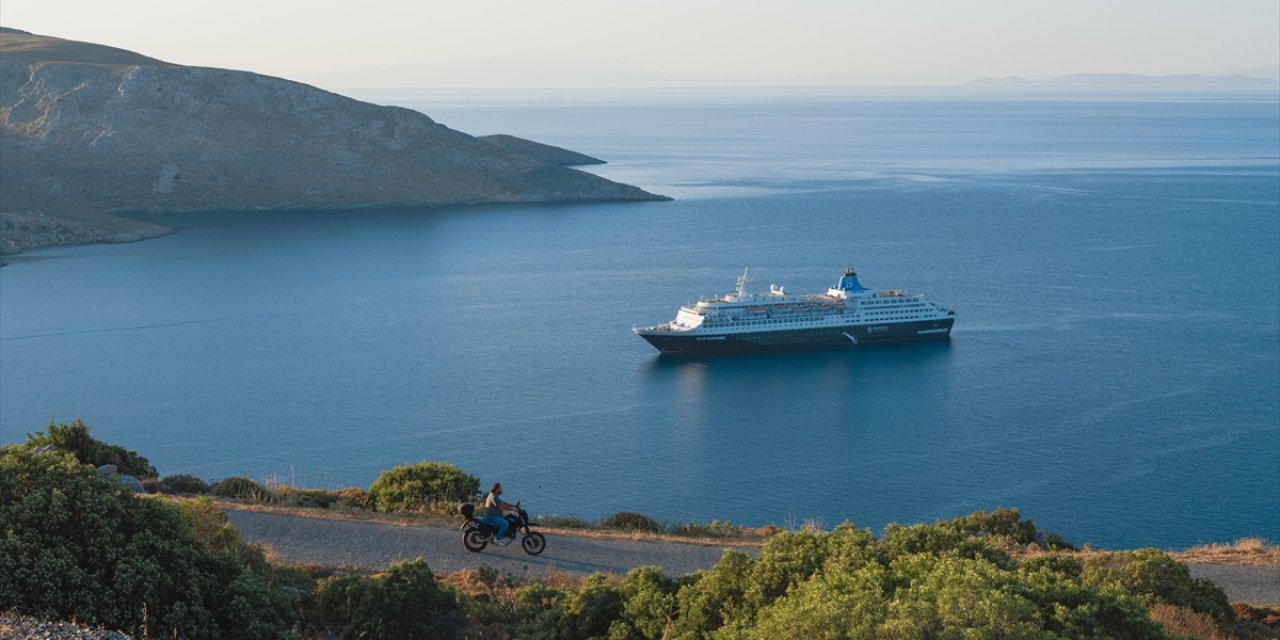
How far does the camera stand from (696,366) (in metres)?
56.5

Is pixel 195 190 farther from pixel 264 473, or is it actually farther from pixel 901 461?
pixel 901 461

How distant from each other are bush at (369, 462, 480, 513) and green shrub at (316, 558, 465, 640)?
7.30m

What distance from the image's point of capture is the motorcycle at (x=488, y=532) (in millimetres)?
16078

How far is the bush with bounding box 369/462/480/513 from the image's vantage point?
808 inches

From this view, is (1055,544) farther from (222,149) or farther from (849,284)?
(222,149)

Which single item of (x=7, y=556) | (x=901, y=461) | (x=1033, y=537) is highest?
(x=7, y=556)

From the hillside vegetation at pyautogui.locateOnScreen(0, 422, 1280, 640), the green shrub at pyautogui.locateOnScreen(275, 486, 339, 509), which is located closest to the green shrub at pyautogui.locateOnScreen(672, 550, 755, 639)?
the hillside vegetation at pyautogui.locateOnScreen(0, 422, 1280, 640)

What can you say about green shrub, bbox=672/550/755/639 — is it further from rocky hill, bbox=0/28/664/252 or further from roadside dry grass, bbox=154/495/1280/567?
rocky hill, bbox=0/28/664/252

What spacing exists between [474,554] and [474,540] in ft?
0.62

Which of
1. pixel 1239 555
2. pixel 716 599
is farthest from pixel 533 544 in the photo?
pixel 1239 555

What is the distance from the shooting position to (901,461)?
40031 millimetres

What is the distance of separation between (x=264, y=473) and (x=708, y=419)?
1607 cm

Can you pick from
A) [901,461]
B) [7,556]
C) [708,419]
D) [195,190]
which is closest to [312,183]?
[195,190]

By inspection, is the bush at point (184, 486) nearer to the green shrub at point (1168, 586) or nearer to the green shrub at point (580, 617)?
→ the green shrub at point (580, 617)
